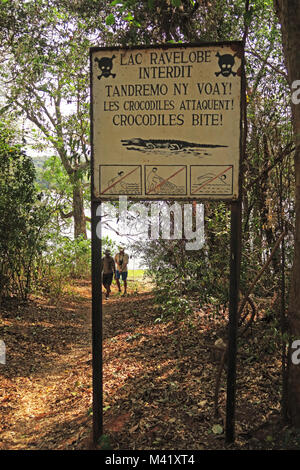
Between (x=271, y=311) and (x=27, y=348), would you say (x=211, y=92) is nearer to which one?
(x=271, y=311)

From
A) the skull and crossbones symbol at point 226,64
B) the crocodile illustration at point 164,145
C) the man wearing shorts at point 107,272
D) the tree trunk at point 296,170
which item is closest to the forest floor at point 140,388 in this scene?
the tree trunk at point 296,170

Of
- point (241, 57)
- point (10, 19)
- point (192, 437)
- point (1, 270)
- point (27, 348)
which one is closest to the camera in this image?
point (241, 57)

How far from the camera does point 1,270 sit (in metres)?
9.09

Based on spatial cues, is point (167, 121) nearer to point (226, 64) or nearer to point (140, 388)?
point (226, 64)

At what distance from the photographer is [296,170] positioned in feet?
12.1

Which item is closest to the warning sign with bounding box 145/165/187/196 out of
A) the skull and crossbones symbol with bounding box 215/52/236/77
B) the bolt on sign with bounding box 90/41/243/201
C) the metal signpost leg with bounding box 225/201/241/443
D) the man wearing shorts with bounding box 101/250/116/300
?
the bolt on sign with bounding box 90/41/243/201

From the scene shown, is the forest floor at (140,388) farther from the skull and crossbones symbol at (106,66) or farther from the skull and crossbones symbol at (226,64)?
the skull and crossbones symbol at (106,66)

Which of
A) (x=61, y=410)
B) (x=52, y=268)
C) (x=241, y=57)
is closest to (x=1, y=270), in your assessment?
(x=52, y=268)

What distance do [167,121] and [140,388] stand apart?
3.13 m

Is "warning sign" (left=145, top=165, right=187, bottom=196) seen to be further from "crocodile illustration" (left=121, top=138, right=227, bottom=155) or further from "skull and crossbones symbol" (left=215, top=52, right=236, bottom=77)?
"skull and crossbones symbol" (left=215, top=52, right=236, bottom=77)

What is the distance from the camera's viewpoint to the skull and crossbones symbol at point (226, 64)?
3398 mm

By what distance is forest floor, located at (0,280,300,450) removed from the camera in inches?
152
